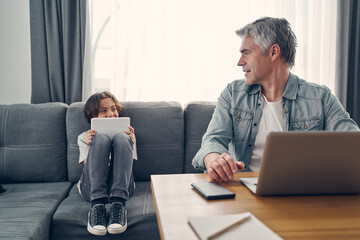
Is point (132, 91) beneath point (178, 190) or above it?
above

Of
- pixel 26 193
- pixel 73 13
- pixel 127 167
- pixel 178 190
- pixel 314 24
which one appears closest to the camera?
pixel 178 190

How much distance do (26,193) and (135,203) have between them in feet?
2.11

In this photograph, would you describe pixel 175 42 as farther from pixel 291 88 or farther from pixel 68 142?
pixel 291 88

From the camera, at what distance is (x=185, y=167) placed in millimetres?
2145

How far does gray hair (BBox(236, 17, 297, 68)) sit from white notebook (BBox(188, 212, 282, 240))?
98cm

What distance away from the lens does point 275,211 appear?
2.26 ft

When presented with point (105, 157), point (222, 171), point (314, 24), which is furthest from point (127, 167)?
point (314, 24)

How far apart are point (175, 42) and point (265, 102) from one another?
4.45ft

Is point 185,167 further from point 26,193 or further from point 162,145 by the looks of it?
point 26,193

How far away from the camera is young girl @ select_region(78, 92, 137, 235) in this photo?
145cm

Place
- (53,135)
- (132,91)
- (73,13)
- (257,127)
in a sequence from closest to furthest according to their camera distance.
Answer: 1. (257,127)
2. (53,135)
3. (73,13)
4. (132,91)

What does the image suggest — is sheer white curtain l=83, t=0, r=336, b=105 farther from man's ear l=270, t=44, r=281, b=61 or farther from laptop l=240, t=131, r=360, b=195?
laptop l=240, t=131, r=360, b=195

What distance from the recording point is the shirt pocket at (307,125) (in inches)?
52.6

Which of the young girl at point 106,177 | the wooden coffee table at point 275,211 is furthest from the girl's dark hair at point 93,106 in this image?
the wooden coffee table at point 275,211
